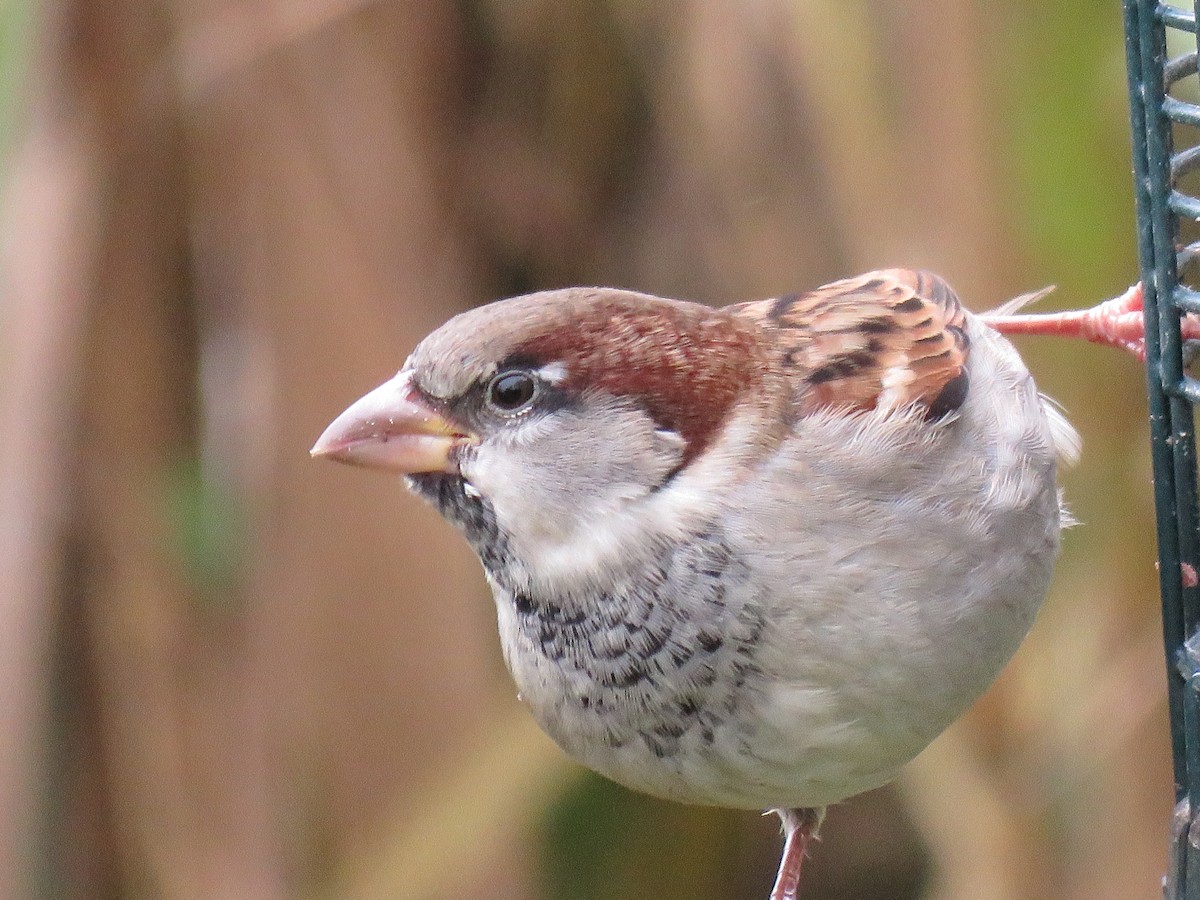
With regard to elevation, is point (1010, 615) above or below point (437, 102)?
below

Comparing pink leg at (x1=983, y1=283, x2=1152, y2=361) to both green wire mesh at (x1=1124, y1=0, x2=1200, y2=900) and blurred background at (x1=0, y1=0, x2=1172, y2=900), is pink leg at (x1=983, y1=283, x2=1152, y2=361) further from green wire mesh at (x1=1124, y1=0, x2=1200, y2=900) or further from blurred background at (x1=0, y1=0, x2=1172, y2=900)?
green wire mesh at (x1=1124, y1=0, x2=1200, y2=900)

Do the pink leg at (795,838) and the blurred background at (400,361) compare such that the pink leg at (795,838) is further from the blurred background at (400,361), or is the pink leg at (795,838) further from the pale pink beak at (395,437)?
the pale pink beak at (395,437)

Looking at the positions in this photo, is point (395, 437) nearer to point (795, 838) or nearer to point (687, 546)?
point (687, 546)

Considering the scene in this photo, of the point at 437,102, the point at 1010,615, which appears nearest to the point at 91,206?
the point at 437,102

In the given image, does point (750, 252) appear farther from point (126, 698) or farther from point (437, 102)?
point (126, 698)

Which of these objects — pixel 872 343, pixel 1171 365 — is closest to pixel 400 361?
pixel 872 343

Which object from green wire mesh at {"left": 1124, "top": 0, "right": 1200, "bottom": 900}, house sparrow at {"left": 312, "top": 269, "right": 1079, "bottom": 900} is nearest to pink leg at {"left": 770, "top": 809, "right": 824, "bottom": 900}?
house sparrow at {"left": 312, "top": 269, "right": 1079, "bottom": 900}

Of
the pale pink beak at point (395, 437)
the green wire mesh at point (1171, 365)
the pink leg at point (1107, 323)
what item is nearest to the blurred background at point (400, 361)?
the pink leg at point (1107, 323)
